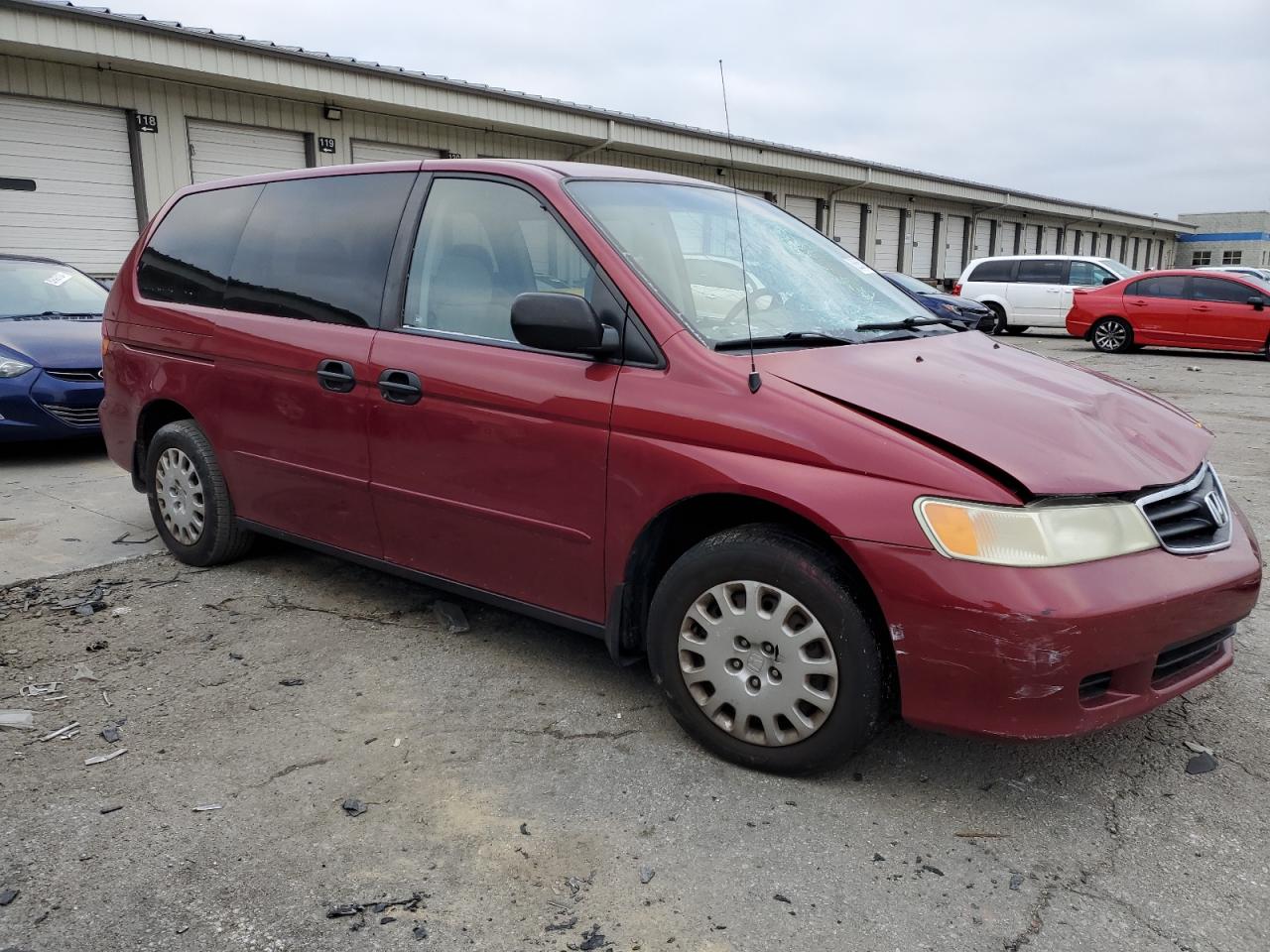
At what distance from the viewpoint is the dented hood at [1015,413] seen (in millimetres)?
2486

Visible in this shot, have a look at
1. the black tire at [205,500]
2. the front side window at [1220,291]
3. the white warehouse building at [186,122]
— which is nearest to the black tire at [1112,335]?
the front side window at [1220,291]

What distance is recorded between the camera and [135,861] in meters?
2.38

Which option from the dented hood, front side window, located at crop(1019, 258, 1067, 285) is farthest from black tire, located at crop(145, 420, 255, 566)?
front side window, located at crop(1019, 258, 1067, 285)

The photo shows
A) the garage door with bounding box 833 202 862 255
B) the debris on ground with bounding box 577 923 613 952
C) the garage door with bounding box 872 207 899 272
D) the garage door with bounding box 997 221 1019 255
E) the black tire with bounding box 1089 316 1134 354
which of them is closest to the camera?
the debris on ground with bounding box 577 923 613 952

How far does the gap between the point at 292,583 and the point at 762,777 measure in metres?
2.58

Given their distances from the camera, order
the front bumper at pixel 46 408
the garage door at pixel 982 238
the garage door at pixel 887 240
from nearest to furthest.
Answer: the front bumper at pixel 46 408 → the garage door at pixel 887 240 → the garage door at pixel 982 238

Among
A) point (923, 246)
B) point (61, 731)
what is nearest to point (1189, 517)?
point (61, 731)

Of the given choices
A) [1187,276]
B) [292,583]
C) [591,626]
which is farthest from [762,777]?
[1187,276]

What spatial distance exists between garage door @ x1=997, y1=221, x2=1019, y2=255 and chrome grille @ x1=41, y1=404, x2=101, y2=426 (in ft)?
116

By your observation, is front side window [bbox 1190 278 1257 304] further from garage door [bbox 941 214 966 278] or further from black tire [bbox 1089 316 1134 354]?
garage door [bbox 941 214 966 278]

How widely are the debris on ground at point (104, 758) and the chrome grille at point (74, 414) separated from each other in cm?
474

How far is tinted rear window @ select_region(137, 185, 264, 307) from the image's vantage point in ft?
14.0

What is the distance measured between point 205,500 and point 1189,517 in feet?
12.8

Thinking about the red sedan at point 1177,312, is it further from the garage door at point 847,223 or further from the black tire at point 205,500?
the black tire at point 205,500
